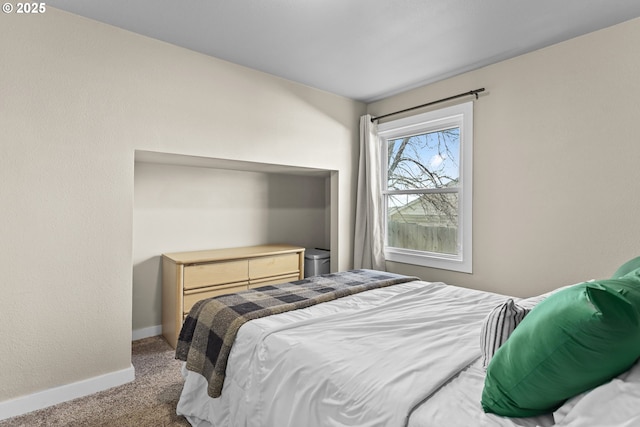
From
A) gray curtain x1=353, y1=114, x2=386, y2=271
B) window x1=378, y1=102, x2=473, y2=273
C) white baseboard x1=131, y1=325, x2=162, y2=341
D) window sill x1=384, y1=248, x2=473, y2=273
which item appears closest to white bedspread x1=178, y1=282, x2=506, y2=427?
window sill x1=384, y1=248, x2=473, y2=273

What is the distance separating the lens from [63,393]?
2.22 m

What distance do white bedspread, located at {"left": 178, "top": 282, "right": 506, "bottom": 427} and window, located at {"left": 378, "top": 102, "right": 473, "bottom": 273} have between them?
1444mm

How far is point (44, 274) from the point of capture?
2188 mm

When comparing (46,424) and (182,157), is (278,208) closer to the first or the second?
(182,157)

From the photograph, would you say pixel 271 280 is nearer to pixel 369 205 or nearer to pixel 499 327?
pixel 369 205

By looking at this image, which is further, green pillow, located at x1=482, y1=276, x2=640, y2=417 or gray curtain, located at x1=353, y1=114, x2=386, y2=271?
gray curtain, located at x1=353, y1=114, x2=386, y2=271

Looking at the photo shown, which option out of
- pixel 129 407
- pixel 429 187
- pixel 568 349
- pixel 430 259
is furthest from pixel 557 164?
pixel 129 407

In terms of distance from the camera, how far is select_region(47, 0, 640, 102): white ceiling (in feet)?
7.18

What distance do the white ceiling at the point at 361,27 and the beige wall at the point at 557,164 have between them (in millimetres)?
209

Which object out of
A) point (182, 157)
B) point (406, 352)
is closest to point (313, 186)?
point (182, 157)

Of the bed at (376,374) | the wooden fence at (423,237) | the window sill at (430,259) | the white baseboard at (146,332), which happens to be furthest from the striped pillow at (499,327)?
the white baseboard at (146,332)

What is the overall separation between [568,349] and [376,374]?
2.02 ft

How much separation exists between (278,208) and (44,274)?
2.44 metres

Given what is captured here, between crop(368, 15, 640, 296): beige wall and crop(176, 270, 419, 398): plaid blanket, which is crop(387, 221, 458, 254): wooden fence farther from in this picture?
crop(176, 270, 419, 398): plaid blanket
